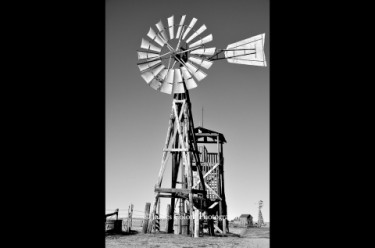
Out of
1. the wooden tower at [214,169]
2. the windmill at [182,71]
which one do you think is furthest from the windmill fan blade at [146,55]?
the wooden tower at [214,169]

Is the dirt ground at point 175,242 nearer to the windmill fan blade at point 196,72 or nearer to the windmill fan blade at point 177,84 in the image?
the windmill fan blade at point 177,84

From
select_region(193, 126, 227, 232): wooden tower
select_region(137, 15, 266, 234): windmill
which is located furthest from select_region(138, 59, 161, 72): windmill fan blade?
select_region(193, 126, 227, 232): wooden tower

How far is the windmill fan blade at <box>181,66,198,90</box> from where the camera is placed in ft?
43.7

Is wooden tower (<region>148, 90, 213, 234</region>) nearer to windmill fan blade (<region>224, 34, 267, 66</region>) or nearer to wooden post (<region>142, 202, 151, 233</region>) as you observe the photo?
wooden post (<region>142, 202, 151, 233</region>)

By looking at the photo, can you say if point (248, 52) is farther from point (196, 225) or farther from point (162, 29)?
point (196, 225)

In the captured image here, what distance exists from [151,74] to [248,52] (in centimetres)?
351

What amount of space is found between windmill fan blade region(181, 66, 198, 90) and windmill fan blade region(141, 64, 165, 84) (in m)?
0.83

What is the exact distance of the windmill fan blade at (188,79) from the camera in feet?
43.7

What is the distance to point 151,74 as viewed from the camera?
44.4 feet
